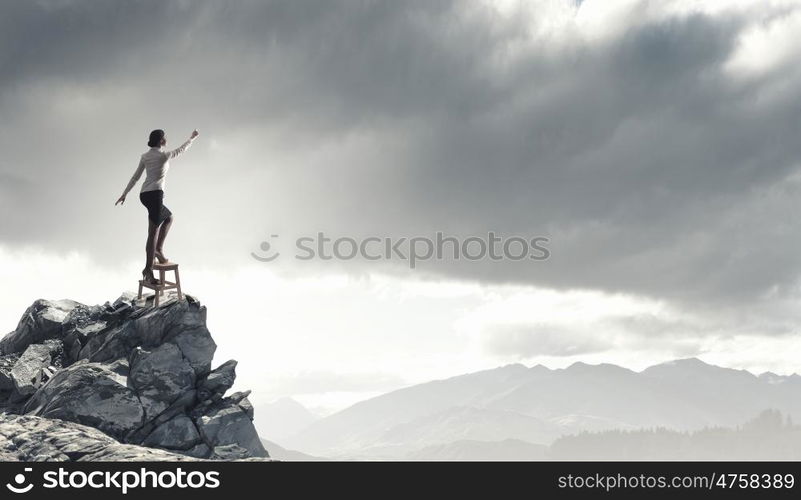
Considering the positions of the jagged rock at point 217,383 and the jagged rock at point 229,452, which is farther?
the jagged rock at point 217,383

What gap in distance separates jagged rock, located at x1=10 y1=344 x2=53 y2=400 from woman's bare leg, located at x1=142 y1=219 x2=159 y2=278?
35.1 ft

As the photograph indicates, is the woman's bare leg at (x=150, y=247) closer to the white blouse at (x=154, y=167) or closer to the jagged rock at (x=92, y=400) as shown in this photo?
the white blouse at (x=154, y=167)

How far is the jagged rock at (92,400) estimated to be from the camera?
32.5 metres

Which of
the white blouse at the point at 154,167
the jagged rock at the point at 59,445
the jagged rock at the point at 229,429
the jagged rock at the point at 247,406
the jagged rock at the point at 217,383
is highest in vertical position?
the white blouse at the point at 154,167

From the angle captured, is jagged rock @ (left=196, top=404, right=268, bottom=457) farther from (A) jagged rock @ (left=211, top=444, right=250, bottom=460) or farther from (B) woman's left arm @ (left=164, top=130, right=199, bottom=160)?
(B) woman's left arm @ (left=164, top=130, right=199, bottom=160)

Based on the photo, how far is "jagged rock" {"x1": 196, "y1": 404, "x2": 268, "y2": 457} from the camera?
35094 millimetres

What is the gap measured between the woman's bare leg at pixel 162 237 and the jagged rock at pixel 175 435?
8.86m

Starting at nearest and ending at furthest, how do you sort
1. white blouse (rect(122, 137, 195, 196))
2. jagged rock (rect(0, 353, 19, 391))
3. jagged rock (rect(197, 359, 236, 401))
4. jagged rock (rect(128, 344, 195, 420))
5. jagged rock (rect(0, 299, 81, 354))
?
1. white blouse (rect(122, 137, 195, 196))
2. jagged rock (rect(128, 344, 195, 420))
3. jagged rock (rect(0, 353, 19, 391))
4. jagged rock (rect(197, 359, 236, 401))
5. jagged rock (rect(0, 299, 81, 354))

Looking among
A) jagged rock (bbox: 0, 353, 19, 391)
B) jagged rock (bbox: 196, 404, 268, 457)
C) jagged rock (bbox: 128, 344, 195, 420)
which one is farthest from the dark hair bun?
jagged rock (bbox: 0, 353, 19, 391)

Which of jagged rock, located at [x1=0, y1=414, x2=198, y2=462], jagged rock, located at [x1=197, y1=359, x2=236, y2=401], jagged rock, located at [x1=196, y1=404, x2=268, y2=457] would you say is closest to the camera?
jagged rock, located at [x1=0, y1=414, x2=198, y2=462]

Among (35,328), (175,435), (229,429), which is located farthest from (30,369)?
(229,429)

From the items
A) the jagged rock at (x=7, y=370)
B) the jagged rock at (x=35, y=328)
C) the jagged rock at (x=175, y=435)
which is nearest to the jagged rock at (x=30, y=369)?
the jagged rock at (x=7, y=370)
